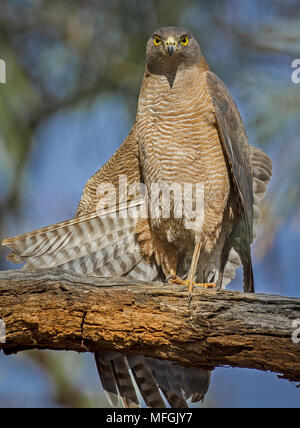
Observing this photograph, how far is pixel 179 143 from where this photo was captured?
405 centimetres

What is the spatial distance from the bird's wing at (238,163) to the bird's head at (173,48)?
205 mm

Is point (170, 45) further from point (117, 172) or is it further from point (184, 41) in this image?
point (117, 172)

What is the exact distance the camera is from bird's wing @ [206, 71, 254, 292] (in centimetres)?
401

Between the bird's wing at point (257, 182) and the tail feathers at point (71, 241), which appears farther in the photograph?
the bird's wing at point (257, 182)

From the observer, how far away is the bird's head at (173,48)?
13.6 feet

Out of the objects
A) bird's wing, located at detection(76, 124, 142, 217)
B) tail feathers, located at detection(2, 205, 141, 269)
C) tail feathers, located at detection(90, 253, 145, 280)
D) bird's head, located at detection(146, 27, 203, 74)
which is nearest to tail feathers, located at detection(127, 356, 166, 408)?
tail feathers, located at detection(90, 253, 145, 280)

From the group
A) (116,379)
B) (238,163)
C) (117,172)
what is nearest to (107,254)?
(117,172)

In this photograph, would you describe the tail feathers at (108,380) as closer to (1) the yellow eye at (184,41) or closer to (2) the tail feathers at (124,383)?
(2) the tail feathers at (124,383)

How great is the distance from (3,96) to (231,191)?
338cm

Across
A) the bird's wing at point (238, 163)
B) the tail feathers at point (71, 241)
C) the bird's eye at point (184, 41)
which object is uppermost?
the bird's eye at point (184, 41)

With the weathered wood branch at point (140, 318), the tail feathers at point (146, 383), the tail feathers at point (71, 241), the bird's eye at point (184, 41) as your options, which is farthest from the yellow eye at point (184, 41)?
the tail feathers at point (146, 383)

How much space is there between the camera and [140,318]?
3.23m
